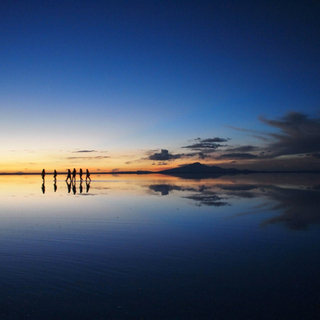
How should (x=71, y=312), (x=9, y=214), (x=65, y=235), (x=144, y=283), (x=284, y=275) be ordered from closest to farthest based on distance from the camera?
(x=71, y=312) < (x=144, y=283) < (x=284, y=275) < (x=65, y=235) < (x=9, y=214)

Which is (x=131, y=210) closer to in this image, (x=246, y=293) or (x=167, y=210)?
(x=167, y=210)

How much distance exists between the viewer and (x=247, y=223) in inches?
685

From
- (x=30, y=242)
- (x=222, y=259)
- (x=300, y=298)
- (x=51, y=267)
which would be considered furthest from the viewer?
(x=30, y=242)

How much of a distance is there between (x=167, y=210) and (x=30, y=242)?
37.3 ft

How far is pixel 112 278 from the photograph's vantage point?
900 cm

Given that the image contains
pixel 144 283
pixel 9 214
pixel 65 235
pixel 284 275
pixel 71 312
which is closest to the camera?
pixel 71 312

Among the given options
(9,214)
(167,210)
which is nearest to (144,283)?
(167,210)

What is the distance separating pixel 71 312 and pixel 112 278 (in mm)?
2176

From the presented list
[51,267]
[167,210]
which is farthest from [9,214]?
[51,267]

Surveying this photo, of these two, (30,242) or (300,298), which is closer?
(300,298)

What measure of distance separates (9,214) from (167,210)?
38.7 ft

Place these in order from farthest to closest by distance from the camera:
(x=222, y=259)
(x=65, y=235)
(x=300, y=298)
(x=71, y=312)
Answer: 1. (x=65, y=235)
2. (x=222, y=259)
3. (x=300, y=298)
4. (x=71, y=312)

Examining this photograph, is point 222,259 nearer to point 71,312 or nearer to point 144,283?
point 144,283

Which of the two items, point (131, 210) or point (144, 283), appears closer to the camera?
point (144, 283)
